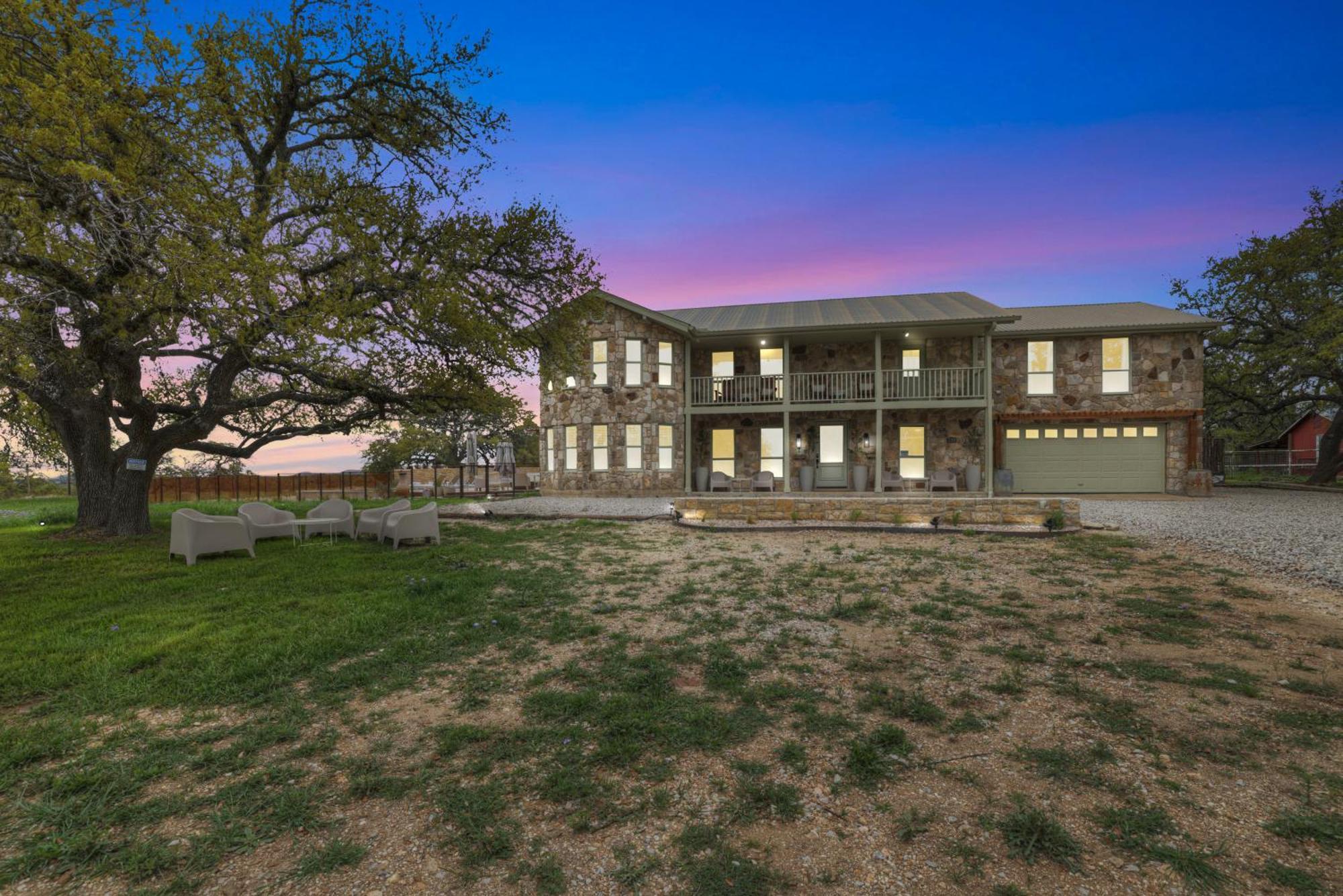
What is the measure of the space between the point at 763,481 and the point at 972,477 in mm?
6695

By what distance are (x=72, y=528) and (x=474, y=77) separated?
11577 mm

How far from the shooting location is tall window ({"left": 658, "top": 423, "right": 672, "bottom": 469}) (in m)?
18.2

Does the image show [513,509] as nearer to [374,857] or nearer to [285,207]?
[285,207]

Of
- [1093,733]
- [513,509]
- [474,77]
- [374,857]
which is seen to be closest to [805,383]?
[513,509]

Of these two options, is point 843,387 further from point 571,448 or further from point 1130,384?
point 571,448

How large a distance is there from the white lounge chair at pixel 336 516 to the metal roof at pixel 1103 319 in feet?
61.7

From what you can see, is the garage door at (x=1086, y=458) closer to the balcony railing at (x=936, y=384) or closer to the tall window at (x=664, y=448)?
the balcony railing at (x=936, y=384)

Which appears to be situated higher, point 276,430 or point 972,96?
point 972,96

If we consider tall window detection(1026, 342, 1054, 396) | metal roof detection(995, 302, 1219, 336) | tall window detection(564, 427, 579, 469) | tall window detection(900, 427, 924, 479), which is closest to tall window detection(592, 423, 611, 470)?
tall window detection(564, 427, 579, 469)

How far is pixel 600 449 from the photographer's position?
18.5 meters

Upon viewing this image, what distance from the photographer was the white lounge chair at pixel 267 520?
934 cm

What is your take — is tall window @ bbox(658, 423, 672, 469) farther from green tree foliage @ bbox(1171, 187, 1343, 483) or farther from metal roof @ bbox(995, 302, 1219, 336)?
green tree foliage @ bbox(1171, 187, 1343, 483)

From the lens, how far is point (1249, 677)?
12.2 feet

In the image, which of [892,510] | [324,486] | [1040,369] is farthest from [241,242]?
[1040,369]
